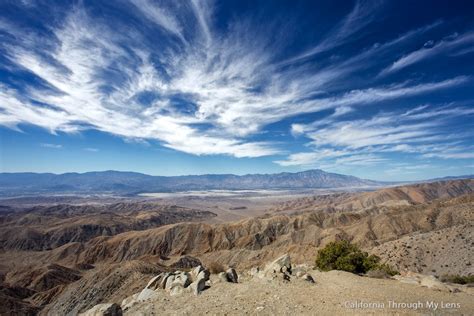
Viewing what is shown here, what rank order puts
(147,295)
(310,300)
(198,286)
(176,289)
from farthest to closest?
(147,295)
(176,289)
(198,286)
(310,300)

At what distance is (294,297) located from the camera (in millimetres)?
13641

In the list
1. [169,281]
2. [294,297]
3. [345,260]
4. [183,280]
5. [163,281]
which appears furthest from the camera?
[345,260]

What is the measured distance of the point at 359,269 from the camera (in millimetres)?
24875

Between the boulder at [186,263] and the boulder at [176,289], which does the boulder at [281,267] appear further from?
the boulder at [186,263]

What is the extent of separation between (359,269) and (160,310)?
17.6 meters

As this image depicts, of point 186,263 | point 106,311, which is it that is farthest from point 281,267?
point 186,263

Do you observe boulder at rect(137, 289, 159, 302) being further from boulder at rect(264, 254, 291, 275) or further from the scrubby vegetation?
the scrubby vegetation

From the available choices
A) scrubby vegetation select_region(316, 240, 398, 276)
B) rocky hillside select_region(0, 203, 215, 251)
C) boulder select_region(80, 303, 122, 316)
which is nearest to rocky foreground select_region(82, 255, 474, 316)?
boulder select_region(80, 303, 122, 316)

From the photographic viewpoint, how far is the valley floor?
1176 centimetres

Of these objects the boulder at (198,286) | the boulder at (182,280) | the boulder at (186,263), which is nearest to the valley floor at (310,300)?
the boulder at (198,286)

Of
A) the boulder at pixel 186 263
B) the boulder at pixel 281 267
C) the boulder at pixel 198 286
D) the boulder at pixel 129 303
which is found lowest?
the boulder at pixel 186 263

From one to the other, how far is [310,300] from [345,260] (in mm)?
13409

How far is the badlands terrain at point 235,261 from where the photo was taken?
→ 14.2 m

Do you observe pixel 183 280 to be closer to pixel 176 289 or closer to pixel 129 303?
pixel 176 289
